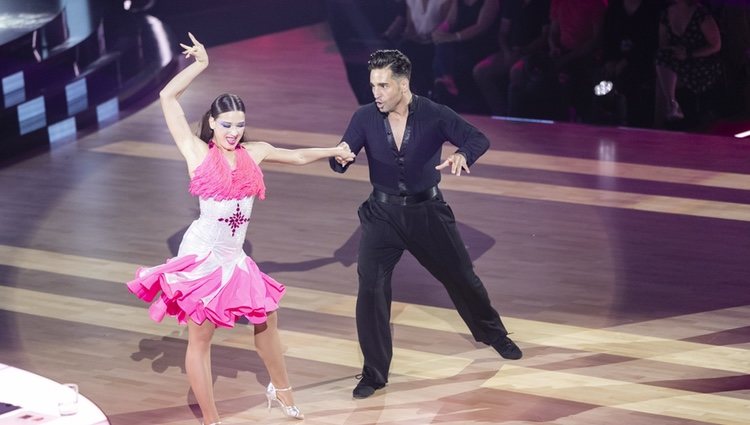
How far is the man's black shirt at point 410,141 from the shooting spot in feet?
18.7

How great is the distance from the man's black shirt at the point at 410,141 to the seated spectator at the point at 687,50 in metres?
5.77

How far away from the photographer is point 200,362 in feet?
16.9

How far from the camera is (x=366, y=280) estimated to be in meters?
5.68

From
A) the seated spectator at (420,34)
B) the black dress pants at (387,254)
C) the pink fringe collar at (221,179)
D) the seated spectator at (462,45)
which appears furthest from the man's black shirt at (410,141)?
the seated spectator at (420,34)

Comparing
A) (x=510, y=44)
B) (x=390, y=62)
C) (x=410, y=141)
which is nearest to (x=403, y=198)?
(x=410, y=141)

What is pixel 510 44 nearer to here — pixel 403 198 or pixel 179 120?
pixel 403 198

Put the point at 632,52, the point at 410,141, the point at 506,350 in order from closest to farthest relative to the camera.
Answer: the point at 410,141 < the point at 506,350 < the point at 632,52

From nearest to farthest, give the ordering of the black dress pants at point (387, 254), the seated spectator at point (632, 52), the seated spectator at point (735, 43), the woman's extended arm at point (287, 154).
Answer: the woman's extended arm at point (287, 154) < the black dress pants at point (387, 254) < the seated spectator at point (735, 43) < the seated spectator at point (632, 52)

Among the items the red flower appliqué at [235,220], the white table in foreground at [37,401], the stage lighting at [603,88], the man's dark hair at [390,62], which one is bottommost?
the stage lighting at [603,88]

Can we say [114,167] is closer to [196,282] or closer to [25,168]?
[25,168]

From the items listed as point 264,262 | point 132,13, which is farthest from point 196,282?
point 132,13

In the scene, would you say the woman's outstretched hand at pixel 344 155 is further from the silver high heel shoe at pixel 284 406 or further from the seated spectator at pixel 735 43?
the seated spectator at pixel 735 43

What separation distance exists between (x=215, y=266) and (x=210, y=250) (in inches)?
2.6

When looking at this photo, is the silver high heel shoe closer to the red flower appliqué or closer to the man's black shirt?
Answer: the red flower appliqué
